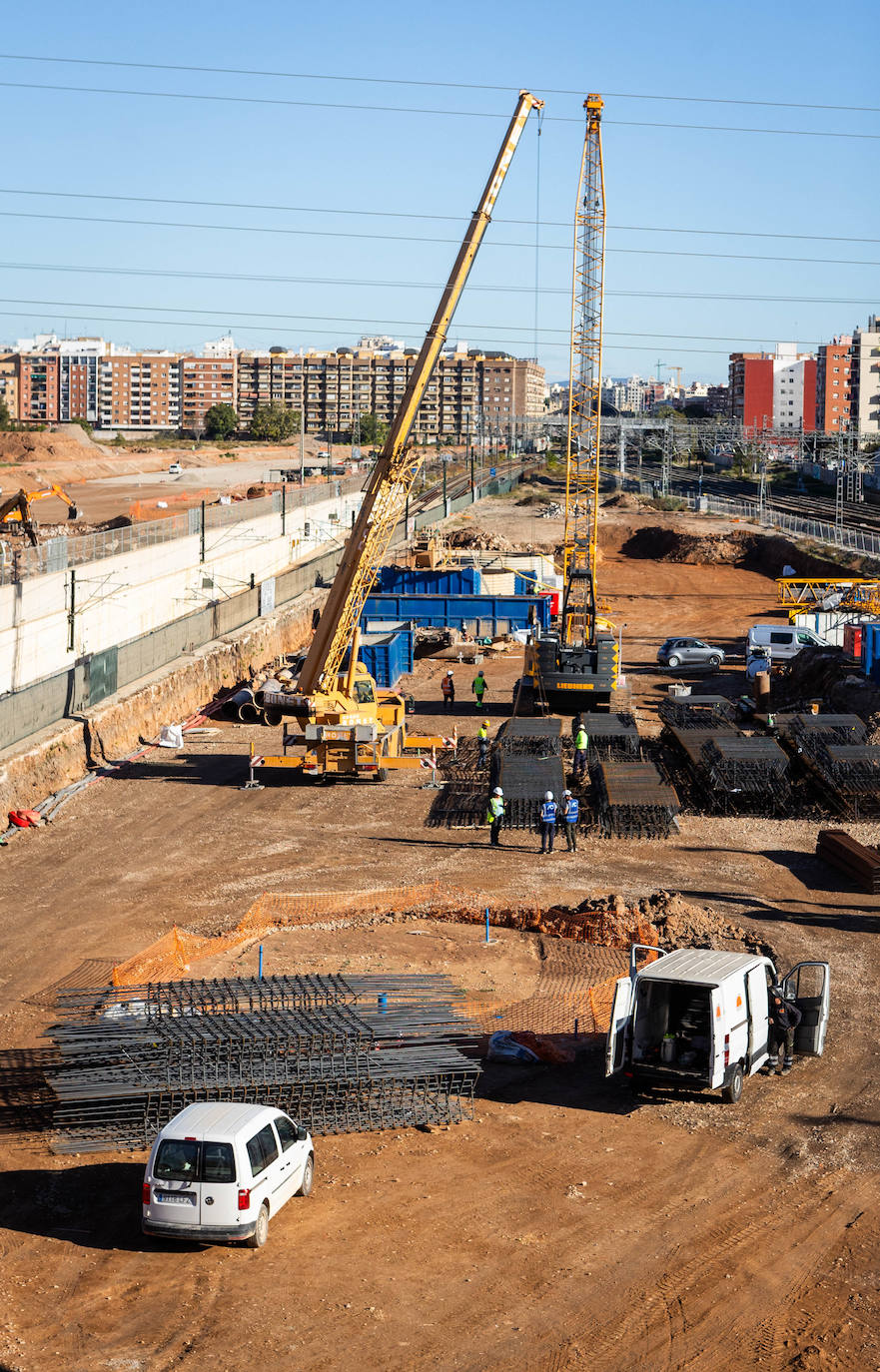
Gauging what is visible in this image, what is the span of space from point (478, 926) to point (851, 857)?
22.0 ft

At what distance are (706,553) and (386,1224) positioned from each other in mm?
64018

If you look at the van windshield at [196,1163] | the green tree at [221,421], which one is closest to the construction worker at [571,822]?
the van windshield at [196,1163]

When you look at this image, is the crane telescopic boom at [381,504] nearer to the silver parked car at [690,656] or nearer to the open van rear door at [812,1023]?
the open van rear door at [812,1023]

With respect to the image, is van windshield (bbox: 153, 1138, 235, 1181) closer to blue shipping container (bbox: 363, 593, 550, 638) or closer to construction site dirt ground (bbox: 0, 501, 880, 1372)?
construction site dirt ground (bbox: 0, 501, 880, 1372)

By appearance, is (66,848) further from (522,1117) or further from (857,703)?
(857,703)

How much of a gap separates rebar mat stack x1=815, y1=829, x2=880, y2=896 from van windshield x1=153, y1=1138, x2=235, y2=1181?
13851 millimetres

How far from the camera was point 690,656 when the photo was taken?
44.4 meters

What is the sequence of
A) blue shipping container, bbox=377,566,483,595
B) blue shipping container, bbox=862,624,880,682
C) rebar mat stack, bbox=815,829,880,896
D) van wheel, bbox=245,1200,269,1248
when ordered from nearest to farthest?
van wheel, bbox=245,1200,269,1248 < rebar mat stack, bbox=815,829,880,896 < blue shipping container, bbox=862,624,880,682 < blue shipping container, bbox=377,566,483,595

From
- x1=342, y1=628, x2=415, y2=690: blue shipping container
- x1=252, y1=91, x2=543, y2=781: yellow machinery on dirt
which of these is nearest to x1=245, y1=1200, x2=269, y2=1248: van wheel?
x1=252, y1=91, x2=543, y2=781: yellow machinery on dirt

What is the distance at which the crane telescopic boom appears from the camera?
29.0m

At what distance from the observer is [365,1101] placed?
13594 mm

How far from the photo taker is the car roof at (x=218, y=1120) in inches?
431

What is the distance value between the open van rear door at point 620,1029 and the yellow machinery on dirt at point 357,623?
15.6 meters

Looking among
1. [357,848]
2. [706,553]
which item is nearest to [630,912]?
[357,848]
